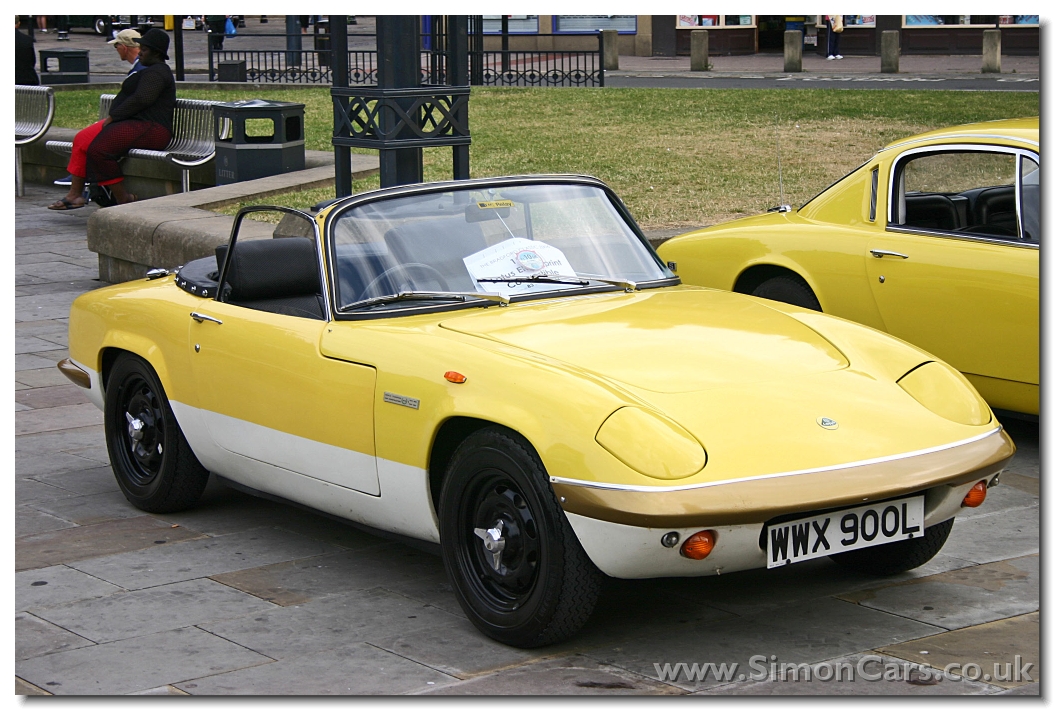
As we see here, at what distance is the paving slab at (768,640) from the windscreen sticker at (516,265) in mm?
1485

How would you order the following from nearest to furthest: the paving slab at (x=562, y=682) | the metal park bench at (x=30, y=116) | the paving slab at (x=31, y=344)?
the paving slab at (x=562, y=682), the paving slab at (x=31, y=344), the metal park bench at (x=30, y=116)

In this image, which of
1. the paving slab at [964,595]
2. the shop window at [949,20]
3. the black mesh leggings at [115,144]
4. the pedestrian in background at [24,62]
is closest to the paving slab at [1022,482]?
the paving slab at [964,595]

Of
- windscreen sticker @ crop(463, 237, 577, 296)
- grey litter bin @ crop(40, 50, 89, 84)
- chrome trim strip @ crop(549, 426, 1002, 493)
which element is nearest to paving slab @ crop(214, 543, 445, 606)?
windscreen sticker @ crop(463, 237, 577, 296)

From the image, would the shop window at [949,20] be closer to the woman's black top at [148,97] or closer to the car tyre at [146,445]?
the woman's black top at [148,97]

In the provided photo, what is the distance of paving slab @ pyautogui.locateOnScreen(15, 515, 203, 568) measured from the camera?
5.61 m

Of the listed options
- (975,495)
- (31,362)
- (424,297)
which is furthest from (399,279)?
(31,362)

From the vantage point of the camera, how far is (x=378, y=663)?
4.38m

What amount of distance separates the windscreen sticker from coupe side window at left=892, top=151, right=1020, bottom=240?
8.43ft

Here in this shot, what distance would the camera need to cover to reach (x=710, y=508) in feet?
13.4

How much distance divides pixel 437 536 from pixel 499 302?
0.94m

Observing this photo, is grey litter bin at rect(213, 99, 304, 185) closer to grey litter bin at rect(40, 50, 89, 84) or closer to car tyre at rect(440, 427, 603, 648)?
car tyre at rect(440, 427, 603, 648)

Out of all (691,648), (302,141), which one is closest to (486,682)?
(691,648)

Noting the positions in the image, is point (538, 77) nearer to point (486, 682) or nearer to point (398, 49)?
point (398, 49)

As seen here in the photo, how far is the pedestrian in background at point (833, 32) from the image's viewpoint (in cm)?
3881
